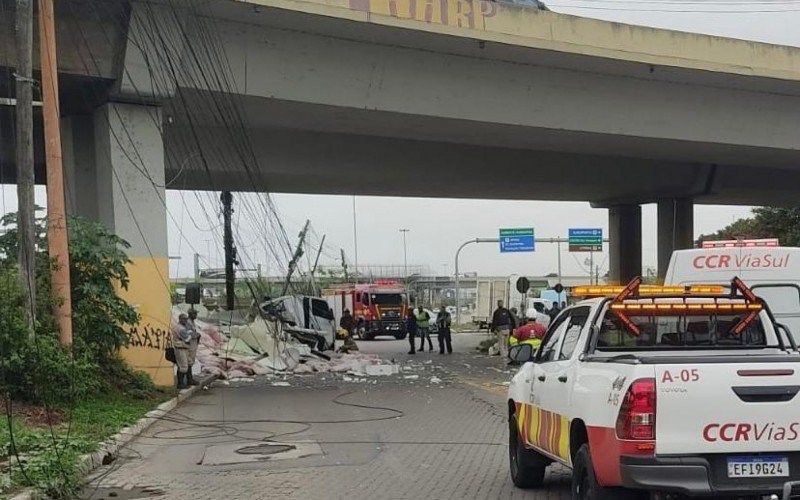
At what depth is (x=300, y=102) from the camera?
56.0ft

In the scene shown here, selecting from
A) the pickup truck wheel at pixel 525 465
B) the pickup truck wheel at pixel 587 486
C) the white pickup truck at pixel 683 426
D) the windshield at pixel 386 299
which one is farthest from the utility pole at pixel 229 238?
the windshield at pixel 386 299

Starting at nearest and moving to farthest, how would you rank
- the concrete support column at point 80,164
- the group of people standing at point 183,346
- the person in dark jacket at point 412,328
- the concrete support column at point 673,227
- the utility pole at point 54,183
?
1. the utility pole at point 54,183
2. the group of people standing at point 183,346
3. the concrete support column at point 80,164
4. the concrete support column at point 673,227
5. the person in dark jacket at point 412,328

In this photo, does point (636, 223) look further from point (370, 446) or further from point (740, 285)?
point (740, 285)

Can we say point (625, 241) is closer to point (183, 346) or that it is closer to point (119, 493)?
point (183, 346)

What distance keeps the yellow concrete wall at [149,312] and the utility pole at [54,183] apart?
7.85ft

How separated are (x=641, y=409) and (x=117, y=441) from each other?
26.5 feet

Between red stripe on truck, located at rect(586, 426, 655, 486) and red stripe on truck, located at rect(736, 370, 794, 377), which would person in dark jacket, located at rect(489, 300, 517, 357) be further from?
red stripe on truck, located at rect(736, 370, 794, 377)

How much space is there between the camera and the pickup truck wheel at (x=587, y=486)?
542cm

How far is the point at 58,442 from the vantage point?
388 inches

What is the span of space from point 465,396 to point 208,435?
20.5ft

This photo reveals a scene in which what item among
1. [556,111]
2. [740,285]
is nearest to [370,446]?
[740,285]

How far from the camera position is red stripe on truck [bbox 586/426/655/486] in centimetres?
509

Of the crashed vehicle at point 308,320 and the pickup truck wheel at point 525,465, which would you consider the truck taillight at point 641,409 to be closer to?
the pickup truck wheel at point 525,465

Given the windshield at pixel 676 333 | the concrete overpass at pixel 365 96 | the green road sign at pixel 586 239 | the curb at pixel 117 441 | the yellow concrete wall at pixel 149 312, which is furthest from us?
the green road sign at pixel 586 239
